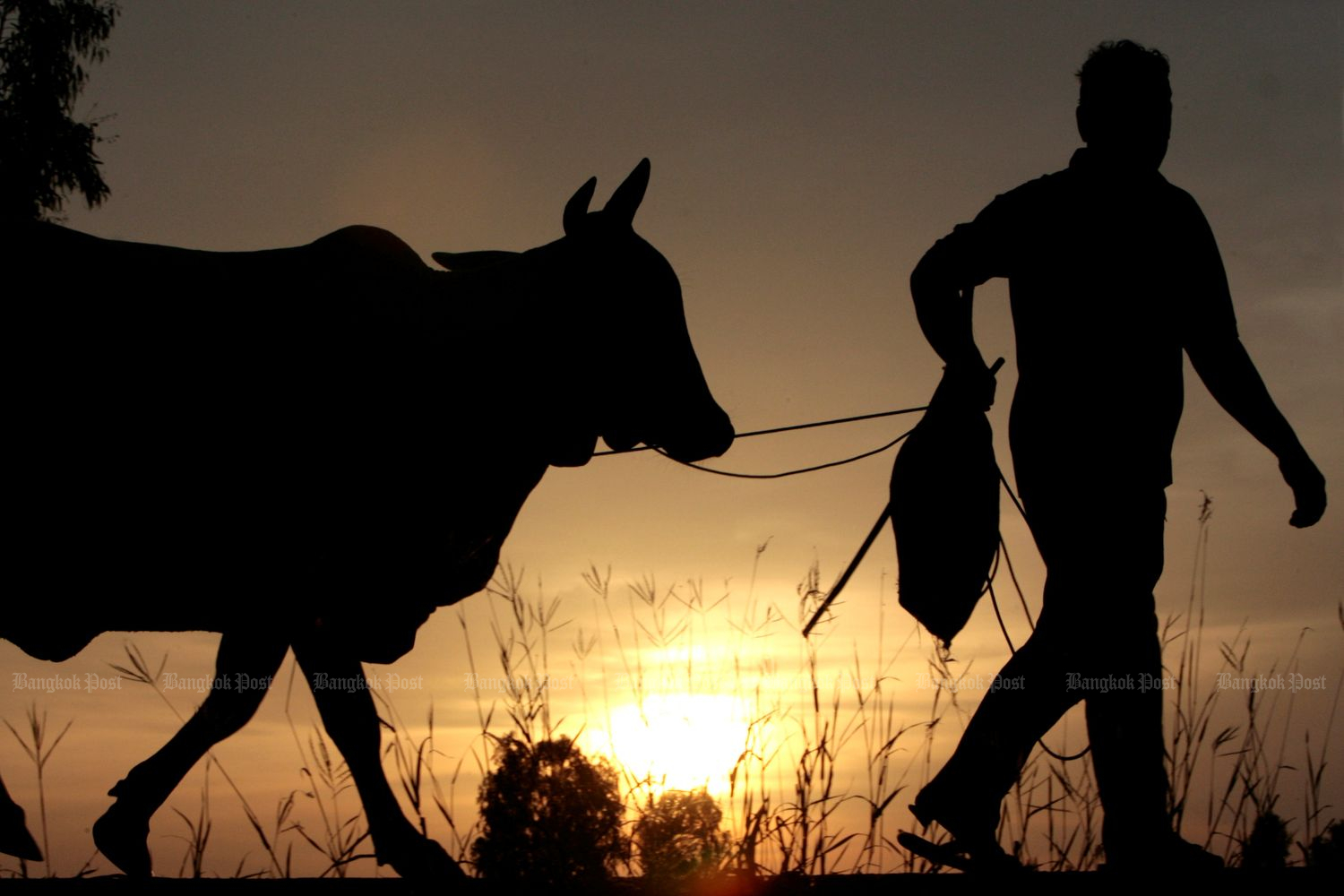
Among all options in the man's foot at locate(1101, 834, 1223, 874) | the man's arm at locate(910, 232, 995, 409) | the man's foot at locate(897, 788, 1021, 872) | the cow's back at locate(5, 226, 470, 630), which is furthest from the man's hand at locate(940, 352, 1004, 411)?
the cow's back at locate(5, 226, 470, 630)

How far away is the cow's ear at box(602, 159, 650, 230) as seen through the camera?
4926 millimetres

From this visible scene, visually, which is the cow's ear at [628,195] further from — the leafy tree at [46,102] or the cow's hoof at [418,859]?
the leafy tree at [46,102]

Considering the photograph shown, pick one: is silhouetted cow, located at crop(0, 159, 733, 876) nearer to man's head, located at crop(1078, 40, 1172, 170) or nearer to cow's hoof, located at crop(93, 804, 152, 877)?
cow's hoof, located at crop(93, 804, 152, 877)

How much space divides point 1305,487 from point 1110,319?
724 millimetres

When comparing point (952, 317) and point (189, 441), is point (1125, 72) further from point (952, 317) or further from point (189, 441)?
point (189, 441)

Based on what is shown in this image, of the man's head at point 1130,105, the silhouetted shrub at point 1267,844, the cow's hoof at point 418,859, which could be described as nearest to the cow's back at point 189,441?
the cow's hoof at point 418,859

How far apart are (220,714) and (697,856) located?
1.58 m

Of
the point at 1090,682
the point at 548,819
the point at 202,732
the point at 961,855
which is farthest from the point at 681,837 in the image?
the point at 202,732

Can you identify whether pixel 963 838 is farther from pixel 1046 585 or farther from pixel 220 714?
pixel 220 714

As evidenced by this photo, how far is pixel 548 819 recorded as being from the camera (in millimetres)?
4262

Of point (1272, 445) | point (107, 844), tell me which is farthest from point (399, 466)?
point (1272, 445)

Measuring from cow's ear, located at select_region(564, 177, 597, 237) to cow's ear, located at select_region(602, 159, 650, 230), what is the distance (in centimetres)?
8

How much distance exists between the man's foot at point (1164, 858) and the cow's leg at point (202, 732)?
2.61 metres

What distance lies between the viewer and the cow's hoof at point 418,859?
397 cm
